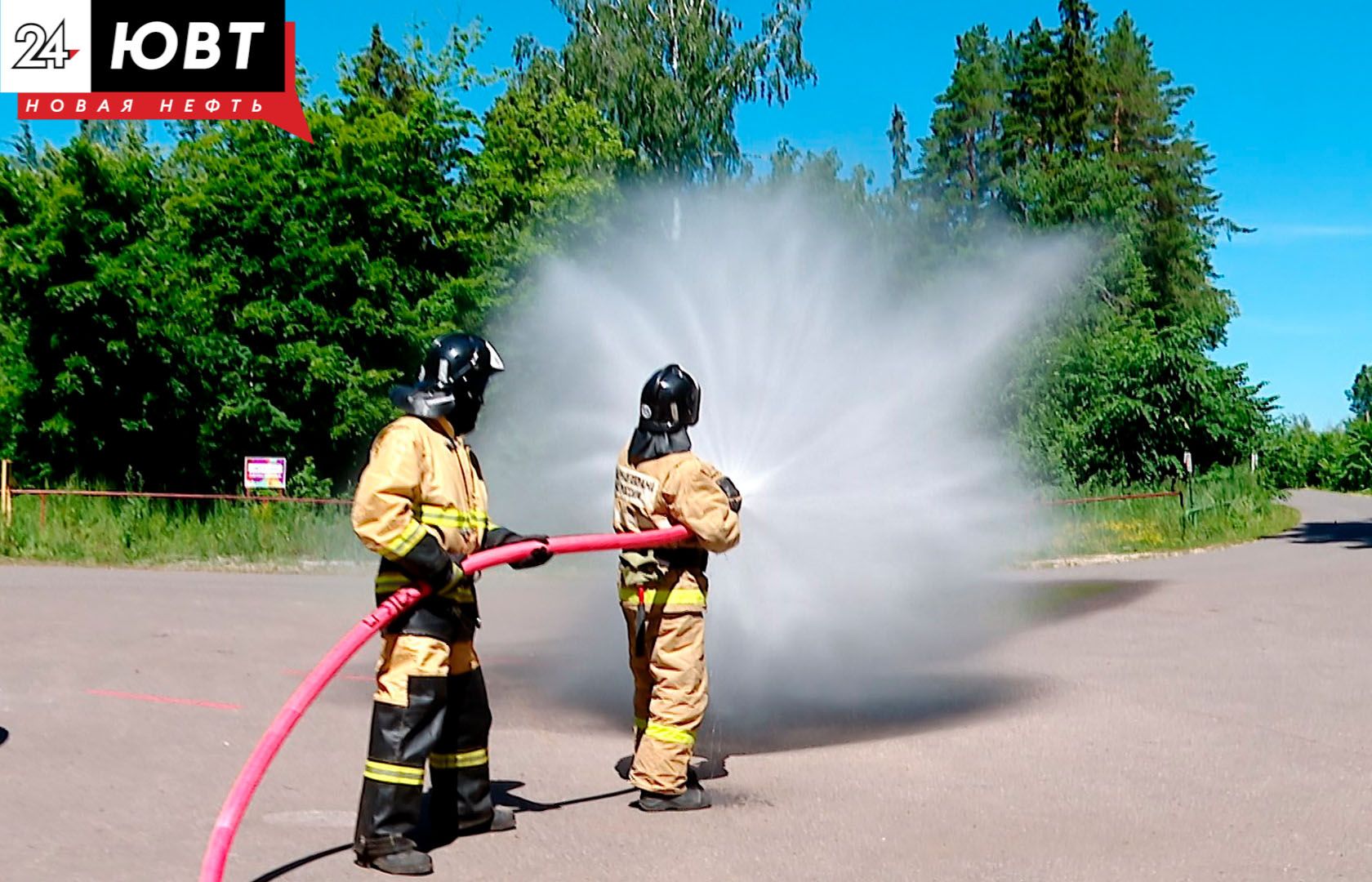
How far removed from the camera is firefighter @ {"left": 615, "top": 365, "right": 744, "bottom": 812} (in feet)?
20.0

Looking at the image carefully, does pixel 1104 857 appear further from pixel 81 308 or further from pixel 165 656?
pixel 81 308

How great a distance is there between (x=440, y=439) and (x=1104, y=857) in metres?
2.97

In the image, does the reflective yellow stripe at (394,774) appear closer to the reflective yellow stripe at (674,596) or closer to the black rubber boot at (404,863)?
the black rubber boot at (404,863)

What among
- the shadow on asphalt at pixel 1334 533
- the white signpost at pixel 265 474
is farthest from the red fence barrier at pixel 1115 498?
the white signpost at pixel 265 474

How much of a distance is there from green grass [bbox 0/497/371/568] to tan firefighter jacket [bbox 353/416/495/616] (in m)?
15.4

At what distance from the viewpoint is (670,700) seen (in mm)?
6191

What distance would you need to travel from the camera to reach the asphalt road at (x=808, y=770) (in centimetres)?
526

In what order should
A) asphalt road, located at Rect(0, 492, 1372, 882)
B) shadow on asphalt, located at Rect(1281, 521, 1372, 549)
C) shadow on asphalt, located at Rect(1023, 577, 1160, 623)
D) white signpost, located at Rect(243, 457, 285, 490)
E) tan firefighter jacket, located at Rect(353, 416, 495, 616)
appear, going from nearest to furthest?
tan firefighter jacket, located at Rect(353, 416, 495, 616), asphalt road, located at Rect(0, 492, 1372, 882), shadow on asphalt, located at Rect(1023, 577, 1160, 623), white signpost, located at Rect(243, 457, 285, 490), shadow on asphalt, located at Rect(1281, 521, 1372, 549)

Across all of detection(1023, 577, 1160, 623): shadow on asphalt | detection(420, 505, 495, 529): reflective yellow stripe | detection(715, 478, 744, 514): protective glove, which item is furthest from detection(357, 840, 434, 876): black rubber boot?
detection(1023, 577, 1160, 623): shadow on asphalt

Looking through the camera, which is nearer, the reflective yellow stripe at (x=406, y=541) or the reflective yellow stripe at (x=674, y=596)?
the reflective yellow stripe at (x=406, y=541)

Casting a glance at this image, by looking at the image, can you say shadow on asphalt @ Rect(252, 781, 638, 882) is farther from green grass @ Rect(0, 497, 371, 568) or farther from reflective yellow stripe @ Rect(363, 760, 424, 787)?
green grass @ Rect(0, 497, 371, 568)

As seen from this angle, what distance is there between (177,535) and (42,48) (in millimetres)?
8120

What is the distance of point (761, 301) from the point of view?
538 inches

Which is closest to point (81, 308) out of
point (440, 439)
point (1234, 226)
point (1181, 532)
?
point (1181, 532)
